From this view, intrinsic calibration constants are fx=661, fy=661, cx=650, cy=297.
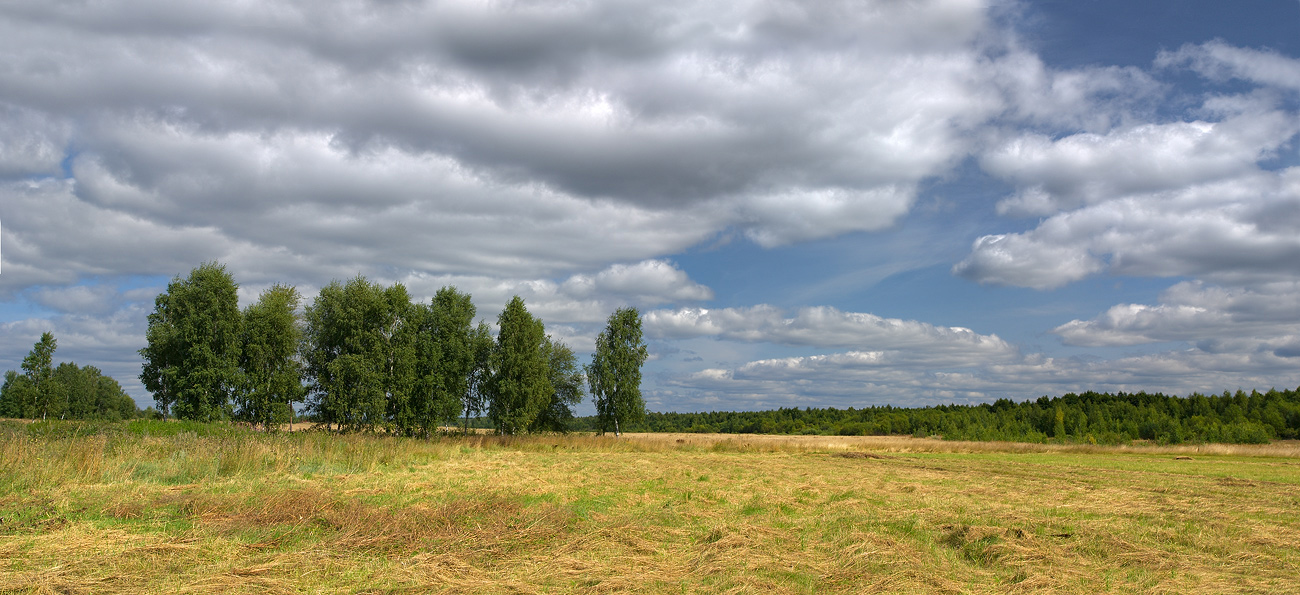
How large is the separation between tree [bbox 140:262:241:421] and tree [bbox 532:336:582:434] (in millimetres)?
23447

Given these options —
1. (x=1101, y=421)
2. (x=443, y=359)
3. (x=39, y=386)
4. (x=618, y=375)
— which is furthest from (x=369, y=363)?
(x=1101, y=421)

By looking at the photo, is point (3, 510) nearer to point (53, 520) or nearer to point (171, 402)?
point (53, 520)

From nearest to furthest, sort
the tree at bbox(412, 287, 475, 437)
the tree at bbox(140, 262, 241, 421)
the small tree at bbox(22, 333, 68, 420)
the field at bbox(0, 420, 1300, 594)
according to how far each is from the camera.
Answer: the field at bbox(0, 420, 1300, 594) → the tree at bbox(140, 262, 241, 421) → the tree at bbox(412, 287, 475, 437) → the small tree at bbox(22, 333, 68, 420)

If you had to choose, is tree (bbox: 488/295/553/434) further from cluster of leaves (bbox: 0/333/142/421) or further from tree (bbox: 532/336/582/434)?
cluster of leaves (bbox: 0/333/142/421)

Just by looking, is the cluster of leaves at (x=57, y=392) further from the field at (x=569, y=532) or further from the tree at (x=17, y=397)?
the field at (x=569, y=532)

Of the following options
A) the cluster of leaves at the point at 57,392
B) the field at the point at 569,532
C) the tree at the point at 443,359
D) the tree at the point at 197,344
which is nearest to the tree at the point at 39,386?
the cluster of leaves at the point at 57,392

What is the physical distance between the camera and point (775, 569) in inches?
344

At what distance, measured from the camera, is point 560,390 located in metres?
59.1

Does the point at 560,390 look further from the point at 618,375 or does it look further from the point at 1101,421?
the point at 1101,421

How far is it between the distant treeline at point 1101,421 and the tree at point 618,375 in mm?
4474

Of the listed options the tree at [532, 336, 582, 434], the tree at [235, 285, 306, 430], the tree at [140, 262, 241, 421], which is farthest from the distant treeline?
the tree at [140, 262, 241, 421]

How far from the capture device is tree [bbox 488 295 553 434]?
49812mm

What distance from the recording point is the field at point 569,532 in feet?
26.4

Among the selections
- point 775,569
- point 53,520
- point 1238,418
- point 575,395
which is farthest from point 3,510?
point 1238,418
